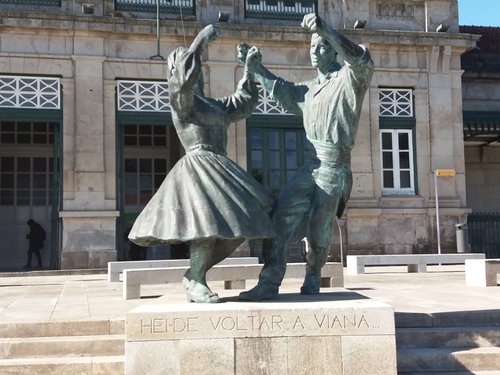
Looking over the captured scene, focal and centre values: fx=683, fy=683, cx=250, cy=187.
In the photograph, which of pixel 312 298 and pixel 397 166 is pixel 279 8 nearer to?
pixel 397 166

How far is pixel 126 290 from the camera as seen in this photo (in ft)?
31.6

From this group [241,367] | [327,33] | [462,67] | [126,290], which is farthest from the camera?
[462,67]

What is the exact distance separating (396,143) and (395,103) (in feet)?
3.87

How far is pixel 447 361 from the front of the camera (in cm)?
571

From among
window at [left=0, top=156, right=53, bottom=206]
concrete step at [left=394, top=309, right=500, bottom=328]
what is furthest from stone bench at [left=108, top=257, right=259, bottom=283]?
window at [left=0, top=156, right=53, bottom=206]

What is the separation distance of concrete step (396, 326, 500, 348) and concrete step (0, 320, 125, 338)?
269cm

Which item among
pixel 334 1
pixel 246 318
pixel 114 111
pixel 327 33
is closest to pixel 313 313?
pixel 246 318

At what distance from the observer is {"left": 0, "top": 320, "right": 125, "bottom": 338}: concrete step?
6.44 metres

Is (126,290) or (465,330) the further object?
(126,290)

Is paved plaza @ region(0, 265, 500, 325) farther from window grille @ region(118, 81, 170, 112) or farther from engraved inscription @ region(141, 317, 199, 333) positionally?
window grille @ region(118, 81, 170, 112)

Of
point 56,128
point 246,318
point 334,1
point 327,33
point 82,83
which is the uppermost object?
point 334,1

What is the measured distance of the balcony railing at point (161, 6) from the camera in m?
18.6

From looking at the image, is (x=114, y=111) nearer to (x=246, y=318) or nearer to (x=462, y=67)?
(x=462, y=67)

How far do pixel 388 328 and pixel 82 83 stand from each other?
14.4 meters
